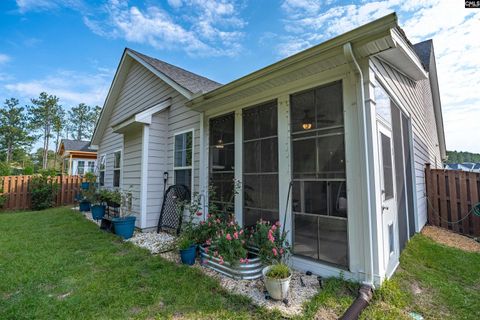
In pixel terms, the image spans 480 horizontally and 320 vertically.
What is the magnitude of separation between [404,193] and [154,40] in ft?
30.7

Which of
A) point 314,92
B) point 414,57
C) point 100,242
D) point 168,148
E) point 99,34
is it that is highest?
point 99,34

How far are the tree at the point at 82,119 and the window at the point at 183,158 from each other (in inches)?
1341

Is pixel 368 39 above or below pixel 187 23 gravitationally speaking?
below

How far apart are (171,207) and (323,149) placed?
392cm

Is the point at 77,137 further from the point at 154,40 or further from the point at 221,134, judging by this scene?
the point at 221,134

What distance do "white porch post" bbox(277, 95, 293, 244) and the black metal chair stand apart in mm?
2566

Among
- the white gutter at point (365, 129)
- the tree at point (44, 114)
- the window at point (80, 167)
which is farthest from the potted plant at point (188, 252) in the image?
the tree at point (44, 114)

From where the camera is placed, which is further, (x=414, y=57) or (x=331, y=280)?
(x=414, y=57)

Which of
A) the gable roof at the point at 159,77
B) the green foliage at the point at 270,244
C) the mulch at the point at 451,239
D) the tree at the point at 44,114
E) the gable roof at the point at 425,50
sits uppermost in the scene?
the tree at the point at 44,114

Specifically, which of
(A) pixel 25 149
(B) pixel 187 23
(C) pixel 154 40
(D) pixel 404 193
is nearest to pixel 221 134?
(D) pixel 404 193

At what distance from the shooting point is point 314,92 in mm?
3105

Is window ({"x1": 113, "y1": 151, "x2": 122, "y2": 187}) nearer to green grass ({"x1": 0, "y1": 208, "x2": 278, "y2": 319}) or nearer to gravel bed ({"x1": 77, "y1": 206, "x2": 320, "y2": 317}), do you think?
green grass ({"x1": 0, "y1": 208, "x2": 278, "y2": 319})

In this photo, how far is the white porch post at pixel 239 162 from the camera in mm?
3941

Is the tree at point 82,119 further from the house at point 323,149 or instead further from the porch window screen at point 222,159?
the porch window screen at point 222,159
